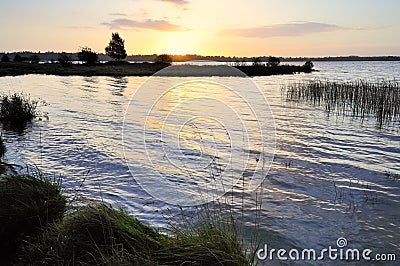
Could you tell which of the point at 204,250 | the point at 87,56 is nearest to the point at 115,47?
the point at 87,56

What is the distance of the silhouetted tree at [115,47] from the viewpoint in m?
98.4

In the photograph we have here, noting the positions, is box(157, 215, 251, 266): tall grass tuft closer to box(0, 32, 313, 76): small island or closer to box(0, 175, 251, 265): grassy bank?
box(0, 175, 251, 265): grassy bank

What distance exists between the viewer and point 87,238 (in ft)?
15.4

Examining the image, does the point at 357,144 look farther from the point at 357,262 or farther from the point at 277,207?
the point at 357,262

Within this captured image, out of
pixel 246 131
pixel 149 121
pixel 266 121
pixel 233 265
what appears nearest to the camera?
pixel 233 265

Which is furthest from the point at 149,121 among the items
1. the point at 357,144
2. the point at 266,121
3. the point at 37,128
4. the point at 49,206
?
the point at 49,206

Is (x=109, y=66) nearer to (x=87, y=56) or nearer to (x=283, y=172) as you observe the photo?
(x=87, y=56)

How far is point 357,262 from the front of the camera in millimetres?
6258

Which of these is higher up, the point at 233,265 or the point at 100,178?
the point at 233,265

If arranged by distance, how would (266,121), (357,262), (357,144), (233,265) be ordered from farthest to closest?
1. (266,121)
2. (357,144)
3. (357,262)
4. (233,265)

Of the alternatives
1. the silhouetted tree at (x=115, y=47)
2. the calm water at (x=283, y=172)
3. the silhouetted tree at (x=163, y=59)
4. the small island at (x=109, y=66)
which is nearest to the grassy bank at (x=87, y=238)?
the calm water at (x=283, y=172)

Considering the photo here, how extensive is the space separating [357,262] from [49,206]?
18.7 ft

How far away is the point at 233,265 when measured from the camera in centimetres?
394

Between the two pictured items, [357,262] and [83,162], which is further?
[83,162]
